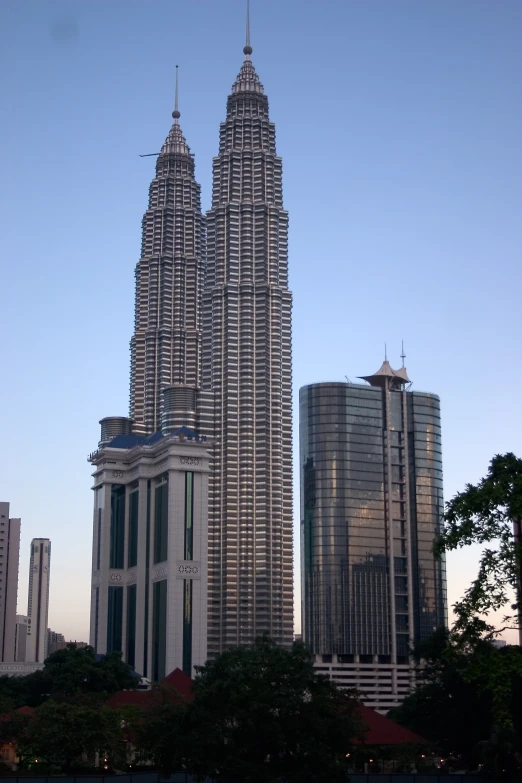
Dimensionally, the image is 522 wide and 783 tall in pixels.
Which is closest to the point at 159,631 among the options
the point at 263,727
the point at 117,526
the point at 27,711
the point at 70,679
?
the point at 117,526

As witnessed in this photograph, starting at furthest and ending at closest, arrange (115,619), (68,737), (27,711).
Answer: (115,619) → (27,711) → (68,737)

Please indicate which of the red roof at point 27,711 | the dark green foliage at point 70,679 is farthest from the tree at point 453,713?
the dark green foliage at point 70,679

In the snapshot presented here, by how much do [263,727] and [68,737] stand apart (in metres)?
23.4

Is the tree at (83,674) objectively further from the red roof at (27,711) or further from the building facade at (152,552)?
the building facade at (152,552)

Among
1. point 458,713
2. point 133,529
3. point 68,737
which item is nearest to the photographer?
point 68,737

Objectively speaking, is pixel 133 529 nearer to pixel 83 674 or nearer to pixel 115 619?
pixel 115 619

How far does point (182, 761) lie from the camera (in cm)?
5866

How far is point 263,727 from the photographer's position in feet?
183

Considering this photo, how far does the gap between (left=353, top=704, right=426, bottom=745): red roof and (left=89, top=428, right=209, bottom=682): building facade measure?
72.7 meters

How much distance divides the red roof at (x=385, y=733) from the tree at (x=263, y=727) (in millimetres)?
31460

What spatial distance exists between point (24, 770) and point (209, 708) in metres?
25.0

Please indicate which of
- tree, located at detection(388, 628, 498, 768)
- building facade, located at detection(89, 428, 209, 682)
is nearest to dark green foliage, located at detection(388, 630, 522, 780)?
tree, located at detection(388, 628, 498, 768)

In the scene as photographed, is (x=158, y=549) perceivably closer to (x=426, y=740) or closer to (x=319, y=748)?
(x=426, y=740)

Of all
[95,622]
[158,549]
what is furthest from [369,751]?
[95,622]
